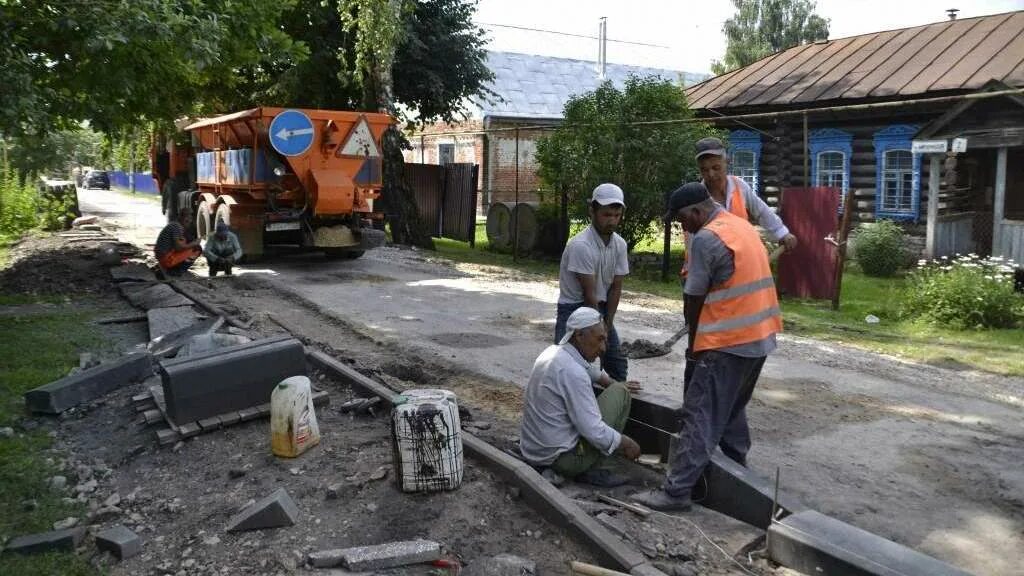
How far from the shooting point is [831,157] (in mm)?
20453

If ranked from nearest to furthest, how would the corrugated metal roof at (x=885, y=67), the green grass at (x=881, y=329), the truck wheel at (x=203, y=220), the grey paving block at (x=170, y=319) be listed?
the green grass at (x=881, y=329), the grey paving block at (x=170, y=319), the truck wheel at (x=203, y=220), the corrugated metal roof at (x=885, y=67)

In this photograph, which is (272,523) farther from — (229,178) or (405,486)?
(229,178)

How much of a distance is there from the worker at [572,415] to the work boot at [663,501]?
332 mm

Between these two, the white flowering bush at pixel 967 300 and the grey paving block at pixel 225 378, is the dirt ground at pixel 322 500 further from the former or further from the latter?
the white flowering bush at pixel 967 300

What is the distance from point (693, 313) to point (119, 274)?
11.5 metres

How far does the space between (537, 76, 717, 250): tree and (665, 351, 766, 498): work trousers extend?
395 inches

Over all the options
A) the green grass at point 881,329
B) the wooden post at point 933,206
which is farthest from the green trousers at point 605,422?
the wooden post at point 933,206

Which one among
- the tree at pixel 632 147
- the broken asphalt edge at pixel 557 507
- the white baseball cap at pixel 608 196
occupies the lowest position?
the broken asphalt edge at pixel 557 507

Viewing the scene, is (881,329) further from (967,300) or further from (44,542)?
(44,542)

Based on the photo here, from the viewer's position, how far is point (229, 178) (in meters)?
15.3

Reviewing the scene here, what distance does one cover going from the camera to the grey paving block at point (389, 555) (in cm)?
397

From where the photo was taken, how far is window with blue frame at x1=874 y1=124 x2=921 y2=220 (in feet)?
59.3

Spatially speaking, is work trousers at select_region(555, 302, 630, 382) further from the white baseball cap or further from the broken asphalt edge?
the broken asphalt edge

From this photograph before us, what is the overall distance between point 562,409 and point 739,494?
1.08m
